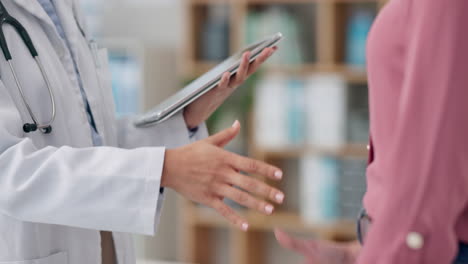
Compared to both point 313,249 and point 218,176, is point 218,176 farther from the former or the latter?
point 313,249

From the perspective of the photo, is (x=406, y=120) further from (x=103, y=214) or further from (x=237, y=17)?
(x=237, y=17)

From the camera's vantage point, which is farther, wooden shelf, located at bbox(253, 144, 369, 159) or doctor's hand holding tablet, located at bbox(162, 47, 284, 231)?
wooden shelf, located at bbox(253, 144, 369, 159)

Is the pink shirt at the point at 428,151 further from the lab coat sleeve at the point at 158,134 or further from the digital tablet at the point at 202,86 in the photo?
the lab coat sleeve at the point at 158,134

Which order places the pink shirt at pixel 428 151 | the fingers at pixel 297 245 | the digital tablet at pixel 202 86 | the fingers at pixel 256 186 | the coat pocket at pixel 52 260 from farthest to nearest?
the digital tablet at pixel 202 86 < the coat pocket at pixel 52 260 < the fingers at pixel 256 186 < the fingers at pixel 297 245 < the pink shirt at pixel 428 151

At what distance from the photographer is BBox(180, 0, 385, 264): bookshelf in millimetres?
3703

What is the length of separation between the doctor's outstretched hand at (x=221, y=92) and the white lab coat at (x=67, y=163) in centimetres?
4

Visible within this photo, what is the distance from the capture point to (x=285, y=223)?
3.84 metres

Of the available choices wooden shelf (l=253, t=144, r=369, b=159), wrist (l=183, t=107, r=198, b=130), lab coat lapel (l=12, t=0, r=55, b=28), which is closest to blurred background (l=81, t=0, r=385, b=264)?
wooden shelf (l=253, t=144, r=369, b=159)

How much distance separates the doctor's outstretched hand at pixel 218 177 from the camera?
1.22 metres

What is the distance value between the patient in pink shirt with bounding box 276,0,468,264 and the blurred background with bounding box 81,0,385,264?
8.94 ft

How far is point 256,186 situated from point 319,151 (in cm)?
256

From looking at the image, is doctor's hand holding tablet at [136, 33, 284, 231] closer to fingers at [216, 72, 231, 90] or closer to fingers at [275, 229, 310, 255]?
fingers at [275, 229, 310, 255]


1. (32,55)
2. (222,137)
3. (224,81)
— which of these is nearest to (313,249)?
(222,137)

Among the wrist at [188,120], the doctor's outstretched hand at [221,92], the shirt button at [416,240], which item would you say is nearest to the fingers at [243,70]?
the doctor's outstretched hand at [221,92]
